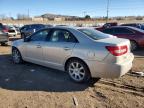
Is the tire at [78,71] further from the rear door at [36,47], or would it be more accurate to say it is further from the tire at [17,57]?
the tire at [17,57]

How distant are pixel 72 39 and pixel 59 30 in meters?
0.70

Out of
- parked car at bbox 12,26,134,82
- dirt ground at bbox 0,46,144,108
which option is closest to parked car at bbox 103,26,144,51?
dirt ground at bbox 0,46,144,108

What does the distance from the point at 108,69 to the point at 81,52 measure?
34.8 inches

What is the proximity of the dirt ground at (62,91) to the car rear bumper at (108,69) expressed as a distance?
377 millimetres

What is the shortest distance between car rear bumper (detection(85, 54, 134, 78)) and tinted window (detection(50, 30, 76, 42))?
1.03 metres

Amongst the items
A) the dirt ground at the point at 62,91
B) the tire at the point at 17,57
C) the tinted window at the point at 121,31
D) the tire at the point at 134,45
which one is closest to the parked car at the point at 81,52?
the dirt ground at the point at 62,91

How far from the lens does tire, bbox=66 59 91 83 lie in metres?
6.14

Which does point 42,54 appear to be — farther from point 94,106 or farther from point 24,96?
point 94,106

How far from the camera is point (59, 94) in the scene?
5527mm

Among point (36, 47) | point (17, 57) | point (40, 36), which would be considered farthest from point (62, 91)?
point (17, 57)

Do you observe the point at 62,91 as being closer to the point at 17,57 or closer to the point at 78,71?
the point at 78,71

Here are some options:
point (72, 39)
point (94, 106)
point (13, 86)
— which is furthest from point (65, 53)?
point (94, 106)

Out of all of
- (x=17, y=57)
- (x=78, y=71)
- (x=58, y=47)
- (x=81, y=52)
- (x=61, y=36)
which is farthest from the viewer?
(x=17, y=57)

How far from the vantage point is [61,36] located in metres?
6.82
